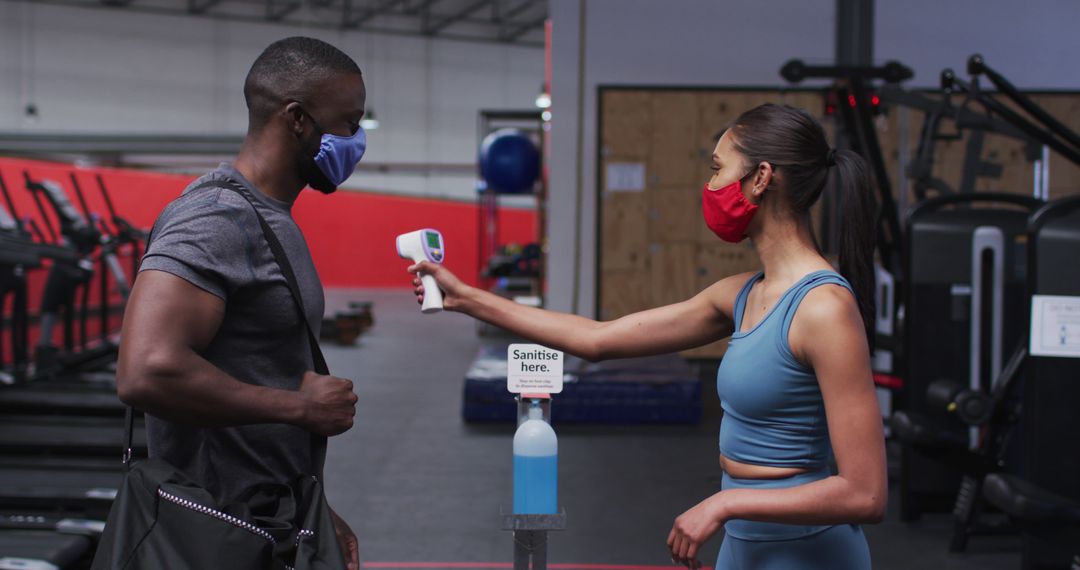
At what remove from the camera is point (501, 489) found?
457cm

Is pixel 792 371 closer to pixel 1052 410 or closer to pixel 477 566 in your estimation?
pixel 1052 410

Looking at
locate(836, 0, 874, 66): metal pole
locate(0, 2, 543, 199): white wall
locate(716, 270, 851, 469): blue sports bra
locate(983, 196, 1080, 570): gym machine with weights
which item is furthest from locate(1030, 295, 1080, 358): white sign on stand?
locate(0, 2, 543, 199): white wall

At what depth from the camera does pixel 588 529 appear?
3934 millimetres

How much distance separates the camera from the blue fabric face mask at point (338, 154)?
1.51 meters

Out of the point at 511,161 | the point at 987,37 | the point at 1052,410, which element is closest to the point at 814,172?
the point at 1052,410

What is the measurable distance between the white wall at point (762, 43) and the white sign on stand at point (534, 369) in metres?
6.59

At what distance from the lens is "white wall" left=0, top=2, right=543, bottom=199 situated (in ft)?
55.3

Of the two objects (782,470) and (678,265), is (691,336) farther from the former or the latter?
(678,265)

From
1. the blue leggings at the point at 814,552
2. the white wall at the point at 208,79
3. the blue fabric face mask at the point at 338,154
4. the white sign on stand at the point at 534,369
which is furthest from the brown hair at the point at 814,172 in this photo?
the white wall at the point at 208,79

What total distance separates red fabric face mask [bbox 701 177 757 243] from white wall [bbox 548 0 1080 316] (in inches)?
264

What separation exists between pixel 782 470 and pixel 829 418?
0.13 m

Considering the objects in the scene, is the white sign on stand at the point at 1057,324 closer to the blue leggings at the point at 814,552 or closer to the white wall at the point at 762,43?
the blue leggings at the point at 814,552

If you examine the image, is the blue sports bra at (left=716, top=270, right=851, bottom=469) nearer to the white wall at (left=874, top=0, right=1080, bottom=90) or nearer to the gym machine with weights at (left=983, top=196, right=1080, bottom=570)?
the gym machine with weights at (left=983, top=196, right=1080, bottom=570)

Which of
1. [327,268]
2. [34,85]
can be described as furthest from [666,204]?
[34,85]
